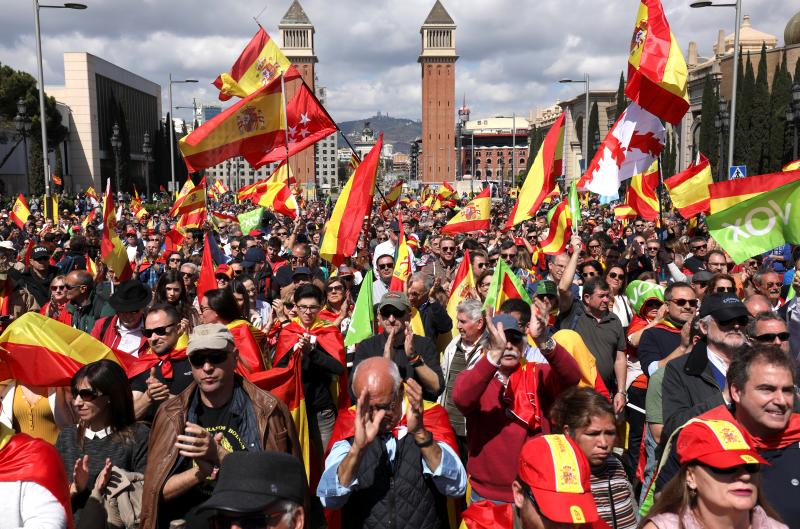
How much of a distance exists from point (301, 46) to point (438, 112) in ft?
70.0

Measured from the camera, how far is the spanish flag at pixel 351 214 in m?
8.20

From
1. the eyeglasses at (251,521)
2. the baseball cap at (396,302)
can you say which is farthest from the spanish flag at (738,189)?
the eyeglasses at (251,521)

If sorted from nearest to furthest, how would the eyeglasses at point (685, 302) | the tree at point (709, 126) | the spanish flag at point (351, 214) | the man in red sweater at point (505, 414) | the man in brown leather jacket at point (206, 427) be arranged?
the man in brown leather jacket at point (206, 427) → the man in red sweater at point (505, 414) → the eyeglasses at point (685, 302) → the spanish flag at point (351, 214) → the tree at point (709, 126)

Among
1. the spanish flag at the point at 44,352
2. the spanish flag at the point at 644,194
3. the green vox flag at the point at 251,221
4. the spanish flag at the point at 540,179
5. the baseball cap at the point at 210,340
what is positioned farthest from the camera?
the green vox flag at the point at 251,221

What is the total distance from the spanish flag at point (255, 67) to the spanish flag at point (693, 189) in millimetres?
5999

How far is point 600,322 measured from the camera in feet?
18.3

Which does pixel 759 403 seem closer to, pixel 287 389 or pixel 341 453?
pixel 341 453

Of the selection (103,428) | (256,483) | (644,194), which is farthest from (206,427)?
(644,194)

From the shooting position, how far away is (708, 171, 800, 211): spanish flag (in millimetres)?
6416

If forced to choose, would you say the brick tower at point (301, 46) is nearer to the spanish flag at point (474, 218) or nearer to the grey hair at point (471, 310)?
the spanish flag at point (474, 218)

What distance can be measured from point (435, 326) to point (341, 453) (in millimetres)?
2869

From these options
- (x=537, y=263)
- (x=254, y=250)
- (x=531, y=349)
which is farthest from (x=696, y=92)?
(x=531, y=349)

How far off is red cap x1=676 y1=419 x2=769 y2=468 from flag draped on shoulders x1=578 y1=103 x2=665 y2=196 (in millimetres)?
7042

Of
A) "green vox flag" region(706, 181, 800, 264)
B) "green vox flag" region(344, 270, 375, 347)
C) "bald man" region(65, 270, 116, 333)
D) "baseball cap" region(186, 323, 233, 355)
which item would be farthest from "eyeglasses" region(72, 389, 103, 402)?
"green vox flag" region(706, 181, 800, 264)
